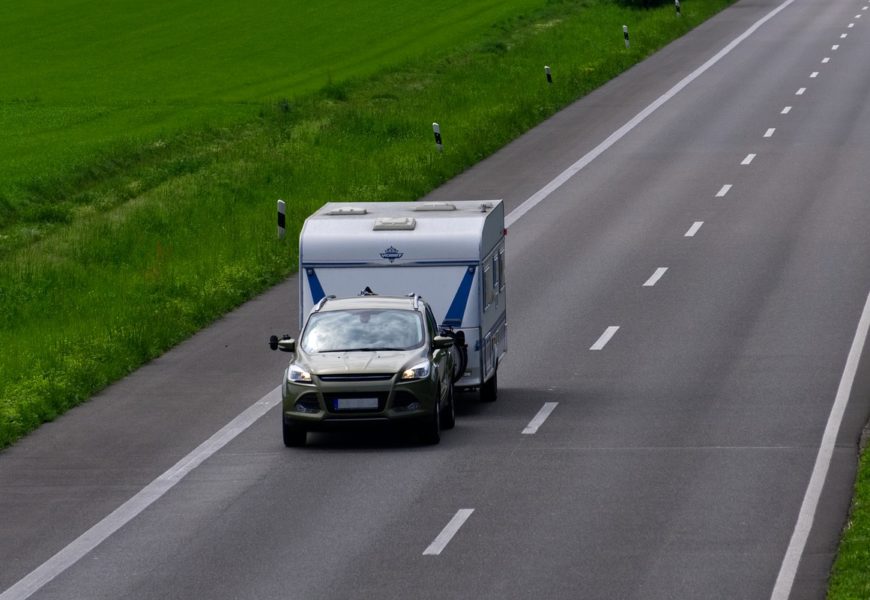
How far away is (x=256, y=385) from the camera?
24.6 meters

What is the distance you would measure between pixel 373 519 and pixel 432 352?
146 inches

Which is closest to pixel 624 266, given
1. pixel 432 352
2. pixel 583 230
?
pixel 583 230

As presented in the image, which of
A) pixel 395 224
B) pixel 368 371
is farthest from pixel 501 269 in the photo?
pixel 368 371

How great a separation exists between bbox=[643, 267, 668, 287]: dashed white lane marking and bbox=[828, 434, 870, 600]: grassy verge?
12.8m

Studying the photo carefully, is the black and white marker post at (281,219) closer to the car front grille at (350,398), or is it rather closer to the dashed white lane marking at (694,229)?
the dashed white lane marking at (694,229)

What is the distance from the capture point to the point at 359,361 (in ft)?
67.6

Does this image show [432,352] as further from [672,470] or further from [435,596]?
[435,596]

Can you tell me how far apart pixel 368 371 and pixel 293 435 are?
1.22m

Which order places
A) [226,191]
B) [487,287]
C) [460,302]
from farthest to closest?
[226,191] → [487,287] → [460,302]

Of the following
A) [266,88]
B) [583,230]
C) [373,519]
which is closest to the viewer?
[373,519]

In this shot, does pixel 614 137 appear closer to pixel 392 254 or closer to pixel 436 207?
pixel 436 207

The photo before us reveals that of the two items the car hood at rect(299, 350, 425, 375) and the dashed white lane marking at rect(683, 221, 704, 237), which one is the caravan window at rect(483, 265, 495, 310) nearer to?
the car hood at rect(299, 350, 425, 375)

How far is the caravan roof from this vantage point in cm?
2255

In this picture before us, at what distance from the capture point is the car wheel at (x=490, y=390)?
2317 centimetres
